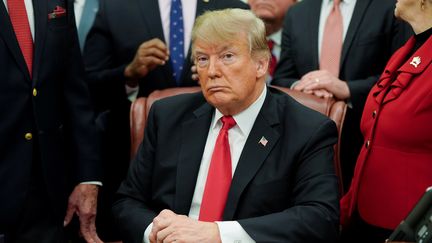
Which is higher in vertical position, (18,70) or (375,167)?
(18,70)

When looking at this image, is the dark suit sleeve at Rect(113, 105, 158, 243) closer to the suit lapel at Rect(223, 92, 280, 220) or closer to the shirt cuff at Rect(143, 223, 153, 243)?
the shirt cuff at Rect(143, 223, 153, 243)

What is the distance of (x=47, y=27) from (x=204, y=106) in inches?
25.8

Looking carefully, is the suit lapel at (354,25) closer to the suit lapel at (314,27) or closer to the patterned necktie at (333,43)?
the patterned necktie at (333,43)

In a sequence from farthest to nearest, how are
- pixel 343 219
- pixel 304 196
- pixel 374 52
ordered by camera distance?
1. pixel 374 52
2. pixel 343 219
3. pixel 304 196

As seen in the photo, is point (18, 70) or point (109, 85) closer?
point (18, 70)

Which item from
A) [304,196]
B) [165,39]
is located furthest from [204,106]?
[165,39]

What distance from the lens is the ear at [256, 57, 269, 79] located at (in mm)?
2721

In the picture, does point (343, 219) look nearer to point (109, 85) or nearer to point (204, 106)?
point (204, 106)

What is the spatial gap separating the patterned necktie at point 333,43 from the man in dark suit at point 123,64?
17.0 inches

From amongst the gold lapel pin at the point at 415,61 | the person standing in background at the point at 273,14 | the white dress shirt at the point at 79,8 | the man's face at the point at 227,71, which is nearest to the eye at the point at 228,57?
the man's face at the point at 227,71

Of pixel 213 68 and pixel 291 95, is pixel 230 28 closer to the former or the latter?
pixel 213 68

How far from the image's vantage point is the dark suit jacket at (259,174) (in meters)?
2.55

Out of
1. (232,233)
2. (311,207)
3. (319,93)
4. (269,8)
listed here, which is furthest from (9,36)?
(269,8)

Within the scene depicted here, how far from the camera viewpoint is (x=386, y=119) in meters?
2.83
